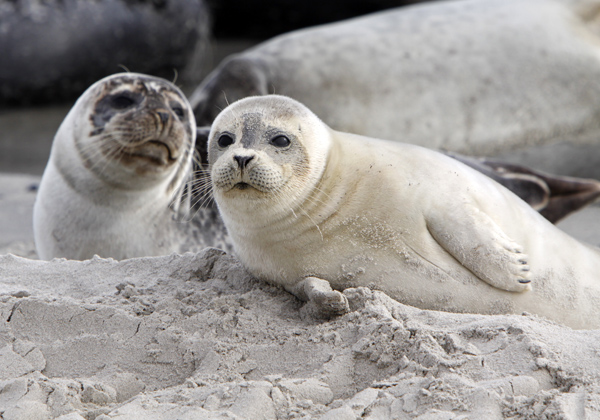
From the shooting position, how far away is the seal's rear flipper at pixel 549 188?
154 inches

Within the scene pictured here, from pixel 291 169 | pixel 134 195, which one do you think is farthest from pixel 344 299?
pixel 134 195

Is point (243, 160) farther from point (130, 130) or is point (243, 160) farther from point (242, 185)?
point (130, 130)

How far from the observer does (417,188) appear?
2.40 meters

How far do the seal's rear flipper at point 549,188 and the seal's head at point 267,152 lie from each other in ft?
5.66

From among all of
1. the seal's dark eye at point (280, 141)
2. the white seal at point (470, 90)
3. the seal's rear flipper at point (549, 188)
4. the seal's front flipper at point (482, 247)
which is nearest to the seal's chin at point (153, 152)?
the seal's dark eye at point (280, 141)

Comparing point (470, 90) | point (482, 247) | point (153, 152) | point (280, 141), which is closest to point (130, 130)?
point (153, 152)

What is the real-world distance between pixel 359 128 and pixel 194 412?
12.2 feet

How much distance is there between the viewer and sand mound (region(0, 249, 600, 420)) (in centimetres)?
170

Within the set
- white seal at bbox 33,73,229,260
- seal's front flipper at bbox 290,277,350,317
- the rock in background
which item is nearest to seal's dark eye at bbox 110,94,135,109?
white seal at bbox 33,73,229,260

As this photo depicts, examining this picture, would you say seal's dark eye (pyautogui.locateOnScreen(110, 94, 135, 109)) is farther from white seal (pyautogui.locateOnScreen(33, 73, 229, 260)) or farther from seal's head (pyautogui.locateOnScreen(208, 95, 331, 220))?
seal's head (pyautogui.locateOnScreen(208, 95, 331, 220))

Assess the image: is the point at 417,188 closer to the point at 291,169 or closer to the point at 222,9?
the point at 291,169

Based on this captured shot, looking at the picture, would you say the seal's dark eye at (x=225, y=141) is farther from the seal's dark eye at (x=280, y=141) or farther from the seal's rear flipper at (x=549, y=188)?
the seal's rear flipper at (x=549, y=188)

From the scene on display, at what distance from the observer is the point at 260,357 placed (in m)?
2.00

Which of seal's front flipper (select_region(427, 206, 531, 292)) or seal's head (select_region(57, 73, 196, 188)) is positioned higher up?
seal's front flipper (select_region(427, 206, 531, 292))
